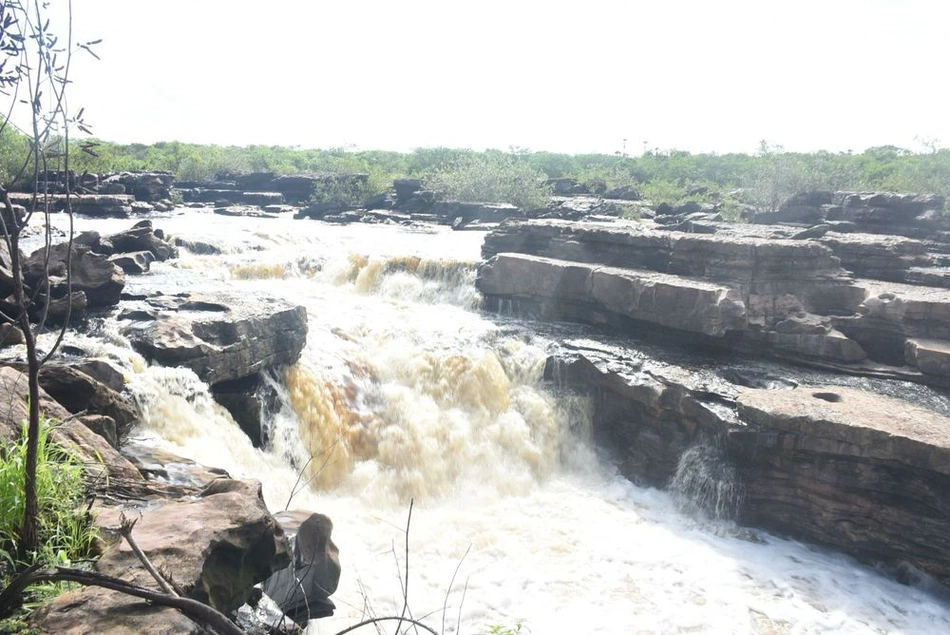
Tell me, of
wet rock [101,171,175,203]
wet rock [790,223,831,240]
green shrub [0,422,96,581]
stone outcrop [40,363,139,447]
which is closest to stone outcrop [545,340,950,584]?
wet rock [790,223,831,240]

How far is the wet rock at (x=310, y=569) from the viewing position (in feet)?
15.9

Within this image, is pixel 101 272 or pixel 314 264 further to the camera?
pixel 314 264

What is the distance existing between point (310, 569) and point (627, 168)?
43079mm

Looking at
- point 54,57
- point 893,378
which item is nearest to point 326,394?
point 54,57

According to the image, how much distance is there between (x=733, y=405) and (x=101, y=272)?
900 cm

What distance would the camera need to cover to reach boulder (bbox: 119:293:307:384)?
849 cm

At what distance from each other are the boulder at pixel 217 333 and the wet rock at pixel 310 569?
3.97 m

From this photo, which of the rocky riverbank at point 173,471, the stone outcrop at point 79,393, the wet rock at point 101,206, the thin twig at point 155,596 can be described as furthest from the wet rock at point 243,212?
the thin twig at point 155,596

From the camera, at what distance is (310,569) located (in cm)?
485

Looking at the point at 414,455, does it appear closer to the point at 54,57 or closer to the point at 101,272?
the point at 101,272

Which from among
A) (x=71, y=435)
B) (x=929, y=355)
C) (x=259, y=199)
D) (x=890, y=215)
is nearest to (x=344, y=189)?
(x=259, y=199)

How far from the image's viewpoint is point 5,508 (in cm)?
332

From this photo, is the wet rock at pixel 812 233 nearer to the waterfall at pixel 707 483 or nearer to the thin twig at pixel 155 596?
the waterfall at pixel 707 483

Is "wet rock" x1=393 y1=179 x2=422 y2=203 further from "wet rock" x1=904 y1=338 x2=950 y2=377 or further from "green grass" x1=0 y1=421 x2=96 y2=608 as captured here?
"green grass" x1=0 y1=421 x2=96 y2=608
